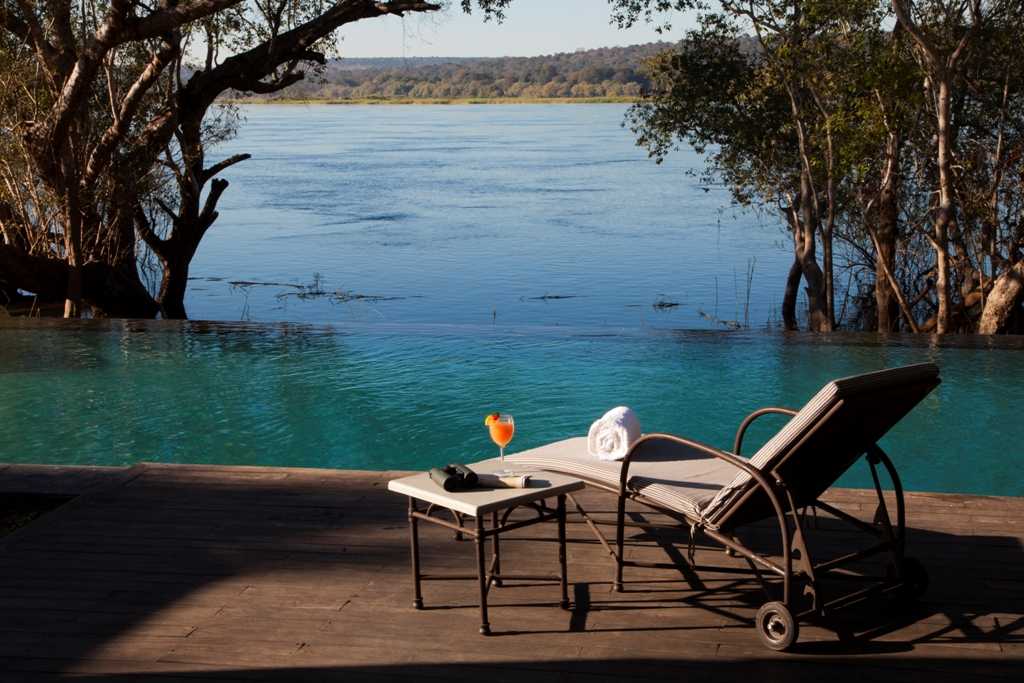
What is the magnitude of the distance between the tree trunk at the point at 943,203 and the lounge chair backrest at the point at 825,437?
7.42 m

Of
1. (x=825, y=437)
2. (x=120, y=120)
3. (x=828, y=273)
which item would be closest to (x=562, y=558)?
(x=825, y=437)

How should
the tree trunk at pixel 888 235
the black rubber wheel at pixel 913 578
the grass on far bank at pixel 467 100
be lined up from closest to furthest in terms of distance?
the black rubber wheel at pixel 913 578 → the tree trunk at pixel 888 235 → the grass on far bank at pixel 467 100

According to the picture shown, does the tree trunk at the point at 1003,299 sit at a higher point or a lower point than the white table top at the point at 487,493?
lower

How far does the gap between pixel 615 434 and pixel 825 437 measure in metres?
0.82

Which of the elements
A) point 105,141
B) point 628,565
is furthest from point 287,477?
point 105,141

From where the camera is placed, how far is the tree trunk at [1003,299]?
10.8 metres

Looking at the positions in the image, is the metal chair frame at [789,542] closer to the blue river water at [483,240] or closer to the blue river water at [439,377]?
the blue river water at [439,377]

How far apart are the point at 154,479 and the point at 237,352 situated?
3782 mm

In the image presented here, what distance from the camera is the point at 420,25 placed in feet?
41.7

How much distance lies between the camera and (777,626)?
316 centimetres

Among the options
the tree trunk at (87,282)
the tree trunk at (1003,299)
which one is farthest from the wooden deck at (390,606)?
the tree trunk at (87,282)

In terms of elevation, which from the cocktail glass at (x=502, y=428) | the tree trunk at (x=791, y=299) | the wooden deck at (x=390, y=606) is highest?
the cocktail glass at (x=502, y=428)

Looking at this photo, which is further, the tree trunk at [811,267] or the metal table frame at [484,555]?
the tree trunk at [811,267]

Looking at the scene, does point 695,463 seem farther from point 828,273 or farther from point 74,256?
point 828,273
